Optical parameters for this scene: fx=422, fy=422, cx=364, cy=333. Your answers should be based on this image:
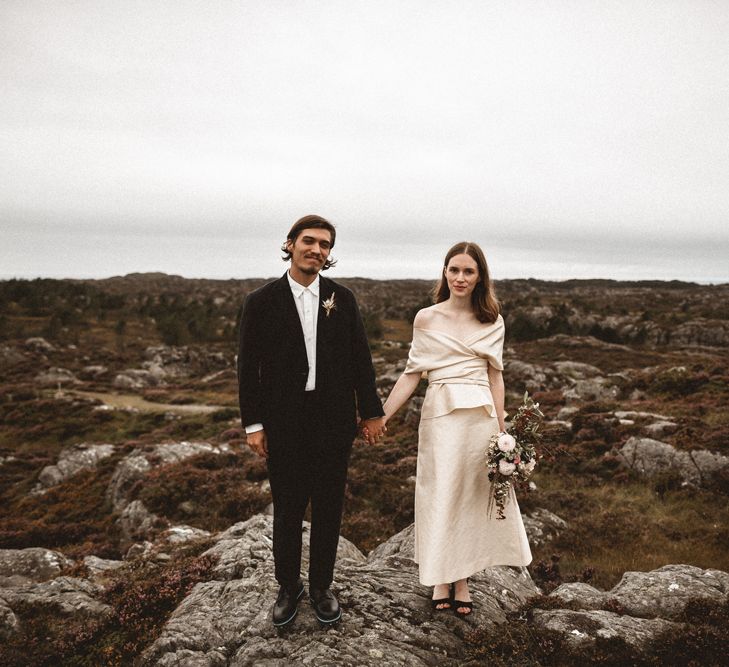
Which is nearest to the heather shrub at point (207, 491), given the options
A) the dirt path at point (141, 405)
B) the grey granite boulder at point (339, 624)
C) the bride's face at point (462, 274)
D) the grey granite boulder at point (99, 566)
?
the grey granite boulder at point (99, 566)

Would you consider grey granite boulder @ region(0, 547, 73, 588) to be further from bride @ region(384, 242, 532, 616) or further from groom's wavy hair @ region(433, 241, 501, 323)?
groom's wavy hair @ region(433, 241, 501, 323)

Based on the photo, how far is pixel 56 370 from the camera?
138ft

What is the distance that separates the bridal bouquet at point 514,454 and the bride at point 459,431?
0.22 m

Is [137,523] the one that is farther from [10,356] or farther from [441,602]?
[10,356]

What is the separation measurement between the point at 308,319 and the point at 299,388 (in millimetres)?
607

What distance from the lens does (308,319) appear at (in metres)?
3.72

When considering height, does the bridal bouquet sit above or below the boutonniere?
below

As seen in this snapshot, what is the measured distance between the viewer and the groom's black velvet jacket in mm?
3668

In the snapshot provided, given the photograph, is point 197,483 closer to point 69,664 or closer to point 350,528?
point 350,528

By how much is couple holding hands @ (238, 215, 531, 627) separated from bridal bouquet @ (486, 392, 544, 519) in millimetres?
228

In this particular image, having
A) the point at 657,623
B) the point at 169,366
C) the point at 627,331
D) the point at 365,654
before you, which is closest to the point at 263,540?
the point at 365,654

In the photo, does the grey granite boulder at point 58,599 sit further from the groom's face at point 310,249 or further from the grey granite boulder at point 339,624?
the groom's face at point 310,249

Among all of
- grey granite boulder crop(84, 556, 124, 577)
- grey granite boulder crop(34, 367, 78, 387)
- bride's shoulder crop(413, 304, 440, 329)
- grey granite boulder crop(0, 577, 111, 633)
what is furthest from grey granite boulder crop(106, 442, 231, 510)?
grey granite boulder crop(34, 367, 78, 387)

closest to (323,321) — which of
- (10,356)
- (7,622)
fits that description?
(7,622)
